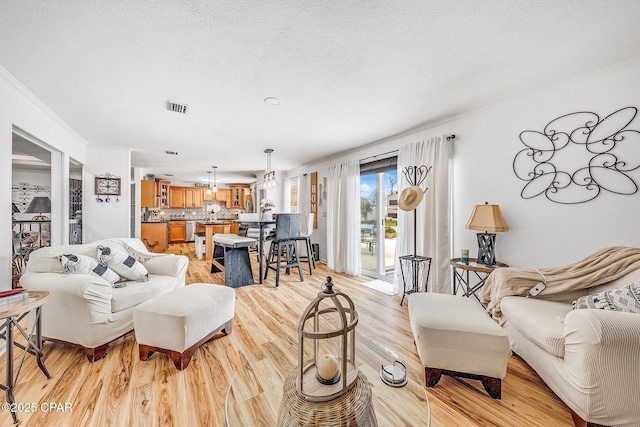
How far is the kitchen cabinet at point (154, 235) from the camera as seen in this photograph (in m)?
6.92

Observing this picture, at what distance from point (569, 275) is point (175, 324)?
3.02 m

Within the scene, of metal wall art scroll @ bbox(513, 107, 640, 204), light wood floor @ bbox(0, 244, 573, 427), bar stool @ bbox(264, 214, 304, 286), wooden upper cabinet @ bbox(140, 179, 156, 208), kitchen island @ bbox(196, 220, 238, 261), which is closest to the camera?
light wood floor @ bbox(0, 244, 573, 427)

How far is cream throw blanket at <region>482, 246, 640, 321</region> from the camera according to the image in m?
1.82

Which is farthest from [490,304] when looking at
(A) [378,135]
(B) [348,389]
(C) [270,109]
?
(C) [270,109]

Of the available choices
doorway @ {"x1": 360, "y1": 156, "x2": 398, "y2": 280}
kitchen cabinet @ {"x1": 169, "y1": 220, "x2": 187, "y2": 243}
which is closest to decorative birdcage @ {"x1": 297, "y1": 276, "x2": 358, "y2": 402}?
doorway @ {"x1": 360, "y1": 156, "x2": 398, "y2": 280}

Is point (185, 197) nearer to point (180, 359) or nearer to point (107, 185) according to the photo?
point (107, 185)

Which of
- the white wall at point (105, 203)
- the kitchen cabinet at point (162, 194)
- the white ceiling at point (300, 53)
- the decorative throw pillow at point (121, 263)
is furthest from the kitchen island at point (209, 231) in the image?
the decorative throw pillow at point (121, 263)

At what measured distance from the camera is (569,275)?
77.9 inches

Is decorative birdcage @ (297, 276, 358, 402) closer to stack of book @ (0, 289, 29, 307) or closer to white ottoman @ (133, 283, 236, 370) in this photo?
white ottoman @ (133, 283, 236, 370)

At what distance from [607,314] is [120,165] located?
6177mm

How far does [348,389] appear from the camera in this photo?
3.19 feet

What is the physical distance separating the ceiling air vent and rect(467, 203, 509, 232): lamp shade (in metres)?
3.25

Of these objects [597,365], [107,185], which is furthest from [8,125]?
[597,365]

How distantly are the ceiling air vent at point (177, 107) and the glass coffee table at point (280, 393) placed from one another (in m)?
2.56
